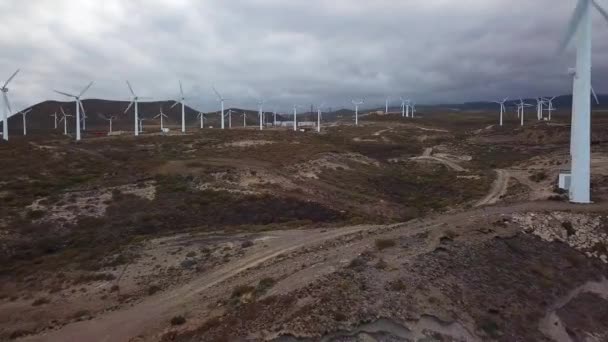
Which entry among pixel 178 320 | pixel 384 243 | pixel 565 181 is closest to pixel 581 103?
pixel 565 181

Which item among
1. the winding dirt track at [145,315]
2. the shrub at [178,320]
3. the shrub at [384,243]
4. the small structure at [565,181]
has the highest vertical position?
the small structure at [565,181]

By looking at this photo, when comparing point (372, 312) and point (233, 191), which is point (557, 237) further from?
point (233, 191)

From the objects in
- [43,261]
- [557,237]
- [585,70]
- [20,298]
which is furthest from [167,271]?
[585,70]

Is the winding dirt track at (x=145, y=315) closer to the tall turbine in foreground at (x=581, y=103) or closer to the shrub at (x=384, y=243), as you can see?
the shrub at (x=384, y=243)

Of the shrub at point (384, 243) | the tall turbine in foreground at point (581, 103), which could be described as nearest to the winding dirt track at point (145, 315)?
the shrub at point (384, 243)

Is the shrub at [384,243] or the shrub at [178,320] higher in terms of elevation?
the shrub at [384,243]

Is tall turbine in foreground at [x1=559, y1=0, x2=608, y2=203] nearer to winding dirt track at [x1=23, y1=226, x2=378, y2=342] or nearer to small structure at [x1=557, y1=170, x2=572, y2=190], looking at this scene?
small structure at [x1=557, y1=170, x2=572, y2=190]
